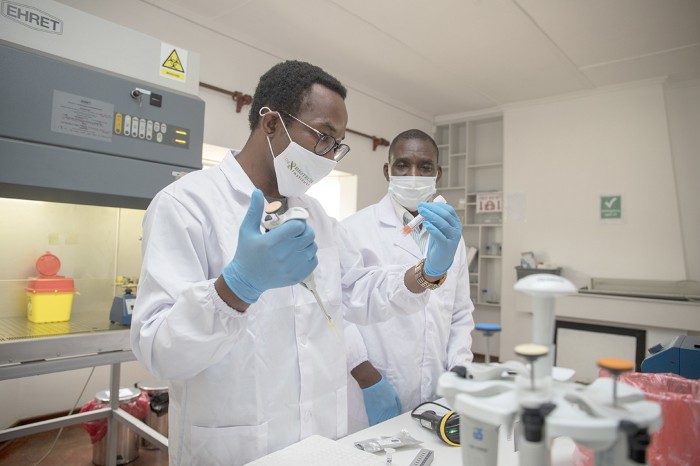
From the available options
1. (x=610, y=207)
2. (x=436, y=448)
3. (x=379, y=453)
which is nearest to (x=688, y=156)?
(x=610, y=207)

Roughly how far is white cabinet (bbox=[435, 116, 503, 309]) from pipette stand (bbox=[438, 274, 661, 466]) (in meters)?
4.78

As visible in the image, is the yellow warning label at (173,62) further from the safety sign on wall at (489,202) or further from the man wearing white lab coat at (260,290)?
the safety sign on wall at (489,202)

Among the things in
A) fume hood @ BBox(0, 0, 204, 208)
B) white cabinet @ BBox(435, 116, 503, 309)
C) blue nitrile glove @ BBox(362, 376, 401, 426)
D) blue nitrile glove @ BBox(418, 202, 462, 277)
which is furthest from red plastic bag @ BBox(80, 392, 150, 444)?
white cabinet @ BBox(435, 116, 503, 309)

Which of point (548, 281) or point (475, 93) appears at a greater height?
point (475, 93)

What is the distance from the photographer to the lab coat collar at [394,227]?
1909 millimetres

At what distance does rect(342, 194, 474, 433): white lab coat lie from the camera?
1675 millimetres

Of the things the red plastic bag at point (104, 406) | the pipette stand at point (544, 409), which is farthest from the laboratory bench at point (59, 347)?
the pipette stand at point (544, 409)

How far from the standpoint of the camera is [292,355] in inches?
42.5

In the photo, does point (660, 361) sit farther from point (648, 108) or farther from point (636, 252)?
point (648, 108)

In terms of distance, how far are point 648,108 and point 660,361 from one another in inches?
150

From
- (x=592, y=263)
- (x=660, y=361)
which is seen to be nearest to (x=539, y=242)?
(x=592, y=263)

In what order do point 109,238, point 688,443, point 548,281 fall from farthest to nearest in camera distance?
point 109,238, point 688,443, point 548,281

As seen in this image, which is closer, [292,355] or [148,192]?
[292,355]

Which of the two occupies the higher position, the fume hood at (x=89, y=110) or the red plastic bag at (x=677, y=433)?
the fume hood at (x=89, y=110)
